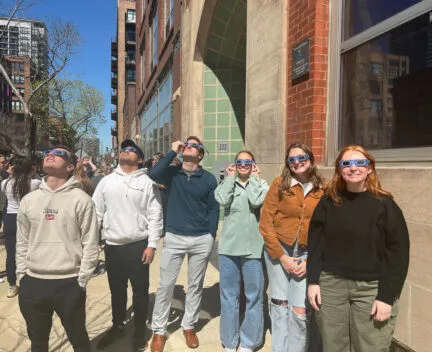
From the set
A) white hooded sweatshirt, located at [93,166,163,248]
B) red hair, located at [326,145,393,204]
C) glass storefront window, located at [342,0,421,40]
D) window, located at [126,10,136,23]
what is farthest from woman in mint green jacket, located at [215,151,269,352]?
window, located at [126,10,136,23]

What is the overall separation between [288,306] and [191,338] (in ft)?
3.85

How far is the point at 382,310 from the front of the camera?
2.04 meters

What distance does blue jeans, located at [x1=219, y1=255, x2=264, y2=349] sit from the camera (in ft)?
10.3

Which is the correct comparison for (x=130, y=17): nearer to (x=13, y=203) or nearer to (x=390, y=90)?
(x=13, y=203)

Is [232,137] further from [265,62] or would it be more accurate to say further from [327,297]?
[327,297]

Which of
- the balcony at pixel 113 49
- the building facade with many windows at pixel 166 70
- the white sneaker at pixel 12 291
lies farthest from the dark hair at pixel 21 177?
the balcony at pixel 113 49

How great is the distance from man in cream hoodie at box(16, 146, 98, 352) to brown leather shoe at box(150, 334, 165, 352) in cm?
84

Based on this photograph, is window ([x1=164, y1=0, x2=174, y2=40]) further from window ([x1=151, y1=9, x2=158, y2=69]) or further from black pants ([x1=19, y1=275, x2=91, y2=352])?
black pants ([x1=19, y1=275, x2=91, y2=352])

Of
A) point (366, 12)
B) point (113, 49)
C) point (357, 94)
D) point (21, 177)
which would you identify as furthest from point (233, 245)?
point (113, 49)

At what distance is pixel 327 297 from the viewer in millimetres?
2256

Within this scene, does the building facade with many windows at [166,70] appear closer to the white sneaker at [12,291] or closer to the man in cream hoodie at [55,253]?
the white sneaker at [12,291]

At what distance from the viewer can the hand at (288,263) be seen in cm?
264

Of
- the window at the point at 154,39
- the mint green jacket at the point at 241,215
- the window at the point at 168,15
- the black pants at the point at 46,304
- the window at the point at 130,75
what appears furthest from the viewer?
the window at the point at 130,75

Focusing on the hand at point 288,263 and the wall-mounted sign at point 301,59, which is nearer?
the hand at point 288,263
